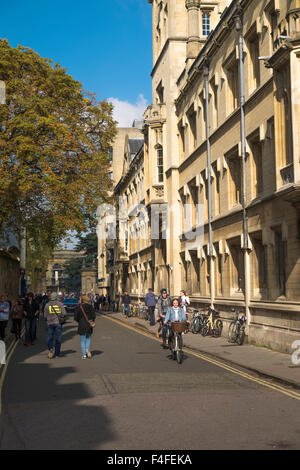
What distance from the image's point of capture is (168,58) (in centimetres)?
3650

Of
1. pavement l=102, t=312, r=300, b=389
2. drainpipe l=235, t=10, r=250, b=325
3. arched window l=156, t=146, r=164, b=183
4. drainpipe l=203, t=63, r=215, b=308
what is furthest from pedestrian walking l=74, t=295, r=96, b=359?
arched window l=156, t=146, r=164, b=183

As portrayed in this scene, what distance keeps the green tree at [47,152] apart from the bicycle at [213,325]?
9.35 m

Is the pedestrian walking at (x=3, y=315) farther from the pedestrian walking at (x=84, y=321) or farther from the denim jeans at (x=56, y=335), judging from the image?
the pedestrian walking at (x=84, y=321)

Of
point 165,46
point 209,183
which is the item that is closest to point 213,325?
point 209,183

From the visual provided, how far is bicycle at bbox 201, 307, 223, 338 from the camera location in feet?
76.9

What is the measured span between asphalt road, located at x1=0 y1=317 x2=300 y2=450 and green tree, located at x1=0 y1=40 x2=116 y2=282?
1431 centimetres

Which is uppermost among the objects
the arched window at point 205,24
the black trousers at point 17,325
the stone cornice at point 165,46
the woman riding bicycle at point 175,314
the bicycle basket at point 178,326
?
the arched window at point 205,24

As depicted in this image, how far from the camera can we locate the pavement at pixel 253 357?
12602mm

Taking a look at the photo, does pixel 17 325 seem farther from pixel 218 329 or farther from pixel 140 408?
pixel 140 408

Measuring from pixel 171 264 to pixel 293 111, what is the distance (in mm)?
19754

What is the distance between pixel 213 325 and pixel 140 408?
48.7 feet

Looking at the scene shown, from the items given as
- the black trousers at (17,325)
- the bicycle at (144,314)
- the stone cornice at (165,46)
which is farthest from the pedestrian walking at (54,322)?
the stone cornice at (165,46)

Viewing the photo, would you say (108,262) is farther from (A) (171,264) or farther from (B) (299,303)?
(B) (299,303)

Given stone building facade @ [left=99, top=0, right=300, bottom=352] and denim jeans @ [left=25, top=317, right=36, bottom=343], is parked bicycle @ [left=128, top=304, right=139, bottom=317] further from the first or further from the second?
denim jeans @ [left=25, top=317, right=36, bottom=343]
